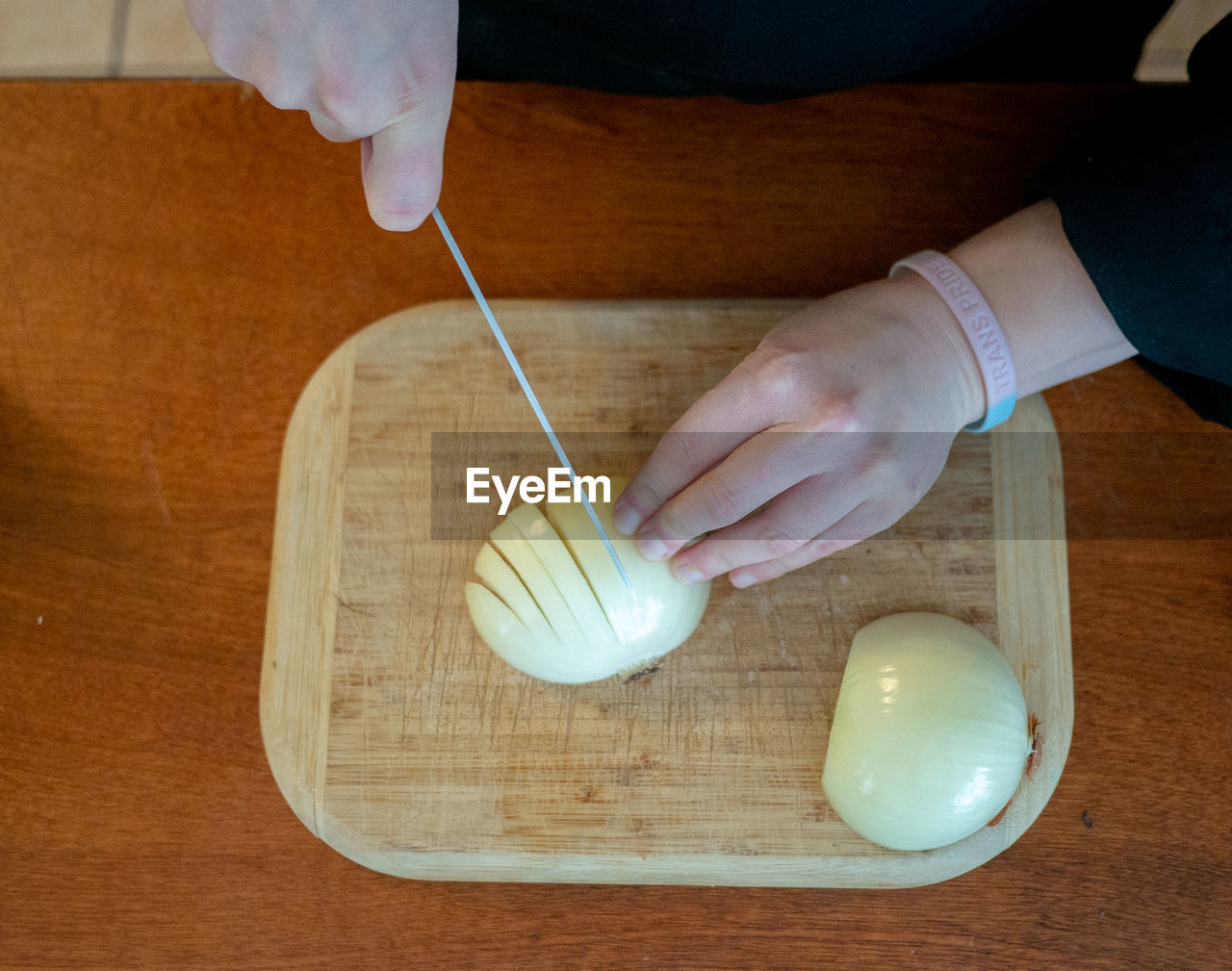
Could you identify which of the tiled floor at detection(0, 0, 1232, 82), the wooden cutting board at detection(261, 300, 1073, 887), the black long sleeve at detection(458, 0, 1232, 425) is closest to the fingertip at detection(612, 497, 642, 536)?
the wooden cutting board at detection(261, 300, 1073, 887)

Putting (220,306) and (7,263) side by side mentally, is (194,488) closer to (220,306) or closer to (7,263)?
(220,306)

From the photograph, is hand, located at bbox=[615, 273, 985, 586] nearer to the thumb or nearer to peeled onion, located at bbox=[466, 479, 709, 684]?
peeled onion, located at bbox=[466, 479, 709, 684]

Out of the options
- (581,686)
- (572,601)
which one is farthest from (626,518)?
(581,686)

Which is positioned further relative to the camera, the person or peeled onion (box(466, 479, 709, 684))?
peeled onion (box(466, 479, 709, 684))

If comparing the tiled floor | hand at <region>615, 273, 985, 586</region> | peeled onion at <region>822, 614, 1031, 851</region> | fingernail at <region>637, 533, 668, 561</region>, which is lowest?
the tiled floor

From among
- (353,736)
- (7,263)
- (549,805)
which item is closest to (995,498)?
(549,805)

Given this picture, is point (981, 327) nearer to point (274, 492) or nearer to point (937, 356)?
point (937, 356)

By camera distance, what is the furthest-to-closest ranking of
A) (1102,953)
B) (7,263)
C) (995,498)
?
1. (7,263)
2. (995,498)
3. (1102,953)
